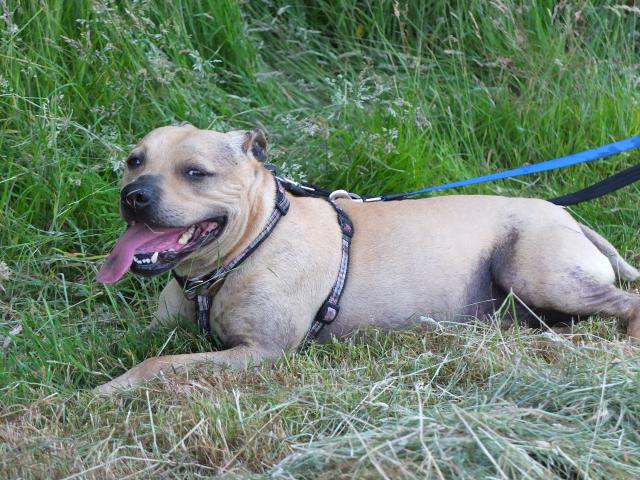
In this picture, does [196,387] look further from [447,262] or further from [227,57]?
[227,57]

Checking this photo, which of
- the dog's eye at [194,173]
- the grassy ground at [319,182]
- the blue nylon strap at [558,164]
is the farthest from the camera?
the blue nylon strap at [558,164]

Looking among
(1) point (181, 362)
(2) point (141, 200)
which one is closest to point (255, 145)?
(2) point (141, 200)

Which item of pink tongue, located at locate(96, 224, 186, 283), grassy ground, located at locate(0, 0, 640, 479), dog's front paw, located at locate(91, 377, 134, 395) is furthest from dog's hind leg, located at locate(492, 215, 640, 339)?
dog's front paw, located at locate(91, 377, 134, 395)

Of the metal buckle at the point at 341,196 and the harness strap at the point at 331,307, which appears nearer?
the harness strap at the point at 331,307

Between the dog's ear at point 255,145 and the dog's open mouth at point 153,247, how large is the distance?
346 mm

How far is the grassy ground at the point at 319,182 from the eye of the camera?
9.41 feet

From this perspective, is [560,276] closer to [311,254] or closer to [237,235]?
[311,254]

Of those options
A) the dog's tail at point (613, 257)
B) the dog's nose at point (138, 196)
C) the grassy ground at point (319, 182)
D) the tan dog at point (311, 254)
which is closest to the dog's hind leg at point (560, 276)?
the tan dog at point (311, 254)

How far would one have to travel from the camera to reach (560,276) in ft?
12.8

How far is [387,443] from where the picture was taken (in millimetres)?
2672

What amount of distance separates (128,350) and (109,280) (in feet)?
1.28

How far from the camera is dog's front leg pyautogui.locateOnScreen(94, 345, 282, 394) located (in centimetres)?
346

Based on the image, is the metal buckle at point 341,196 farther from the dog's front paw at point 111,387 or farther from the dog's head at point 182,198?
the dog's front paw at point 111,387

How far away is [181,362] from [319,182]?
1730mm
